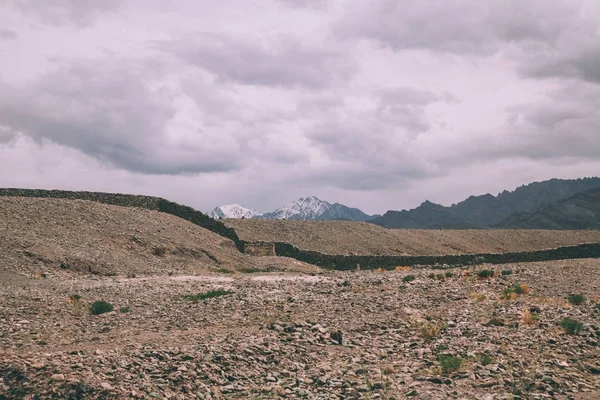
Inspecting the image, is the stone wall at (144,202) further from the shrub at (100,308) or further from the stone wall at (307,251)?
the shrub at (100,308)

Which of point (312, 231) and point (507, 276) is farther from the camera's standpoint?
point (312, 231)

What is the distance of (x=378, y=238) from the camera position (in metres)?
71.6

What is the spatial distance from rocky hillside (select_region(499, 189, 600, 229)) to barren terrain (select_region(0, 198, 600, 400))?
150 metres

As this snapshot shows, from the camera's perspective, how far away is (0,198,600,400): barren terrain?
1177 centimetres

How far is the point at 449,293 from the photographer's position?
2227 centimetres

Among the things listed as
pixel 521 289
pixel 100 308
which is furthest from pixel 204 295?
pixel 521 289

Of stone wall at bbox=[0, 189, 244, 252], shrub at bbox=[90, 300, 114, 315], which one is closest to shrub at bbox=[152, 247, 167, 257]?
stone wall at bbox=[0, 189, 244, 252]

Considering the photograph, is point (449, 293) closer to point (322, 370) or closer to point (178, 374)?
point (322, 370)

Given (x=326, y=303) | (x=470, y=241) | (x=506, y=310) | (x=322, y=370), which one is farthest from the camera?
(x=470, y=241)

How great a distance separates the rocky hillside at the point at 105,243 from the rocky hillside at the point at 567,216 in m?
140

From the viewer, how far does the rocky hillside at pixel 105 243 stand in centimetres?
3177

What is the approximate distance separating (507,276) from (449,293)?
5.93 m

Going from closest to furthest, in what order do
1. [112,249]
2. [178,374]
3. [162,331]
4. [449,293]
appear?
[178,374] < [162,331] < [449,293] < [112,249]

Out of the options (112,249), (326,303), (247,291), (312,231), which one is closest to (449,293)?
(326,303)
